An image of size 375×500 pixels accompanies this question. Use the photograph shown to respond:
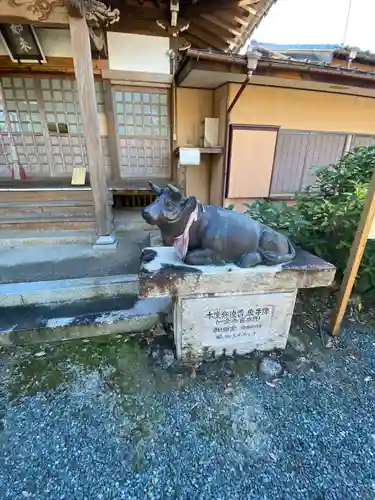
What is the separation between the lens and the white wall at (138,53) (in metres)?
4.89

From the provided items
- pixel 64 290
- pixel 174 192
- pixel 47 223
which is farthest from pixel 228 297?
pixel 47 223

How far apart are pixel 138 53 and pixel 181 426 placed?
6.15m

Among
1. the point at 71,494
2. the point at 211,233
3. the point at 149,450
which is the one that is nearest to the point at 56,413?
the point at 71,494

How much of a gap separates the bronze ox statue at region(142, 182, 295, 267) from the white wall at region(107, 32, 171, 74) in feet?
15.1

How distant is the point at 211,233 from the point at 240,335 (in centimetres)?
101

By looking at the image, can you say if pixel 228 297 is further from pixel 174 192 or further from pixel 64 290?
pixel 64 290

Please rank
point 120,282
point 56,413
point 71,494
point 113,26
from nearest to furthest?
point 71,494 < point 56,413 < point 120,282 < point 113,26

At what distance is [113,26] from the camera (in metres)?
4.78

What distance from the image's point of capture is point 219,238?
1.98 metres

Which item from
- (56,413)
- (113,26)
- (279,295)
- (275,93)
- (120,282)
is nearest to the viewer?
(56,413)

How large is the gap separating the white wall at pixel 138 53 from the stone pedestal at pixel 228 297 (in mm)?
4600

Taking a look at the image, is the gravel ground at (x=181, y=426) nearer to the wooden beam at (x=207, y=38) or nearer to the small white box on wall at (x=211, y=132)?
the small white box on wall at (x=211, y=132)

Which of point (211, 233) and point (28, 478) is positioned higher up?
point (211, 233)

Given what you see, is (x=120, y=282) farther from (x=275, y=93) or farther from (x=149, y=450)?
(x=275, y=93)
